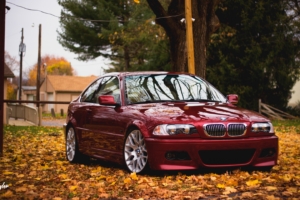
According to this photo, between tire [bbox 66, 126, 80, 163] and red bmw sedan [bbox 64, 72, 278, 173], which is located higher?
red bmw sedan [bbox 64, 72, 278, 173]

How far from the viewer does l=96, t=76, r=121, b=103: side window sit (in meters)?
9.69

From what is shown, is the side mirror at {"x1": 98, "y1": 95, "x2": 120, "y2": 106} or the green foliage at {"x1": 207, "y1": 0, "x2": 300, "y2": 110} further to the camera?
the green foliage at {"x1": 207, "y1": 0, "x2": 300, "y2": 110}

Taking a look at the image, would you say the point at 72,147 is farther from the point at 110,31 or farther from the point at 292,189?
the point at 110,31

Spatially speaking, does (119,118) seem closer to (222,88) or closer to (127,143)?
(127,143)

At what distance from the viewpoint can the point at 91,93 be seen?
10.9 metres

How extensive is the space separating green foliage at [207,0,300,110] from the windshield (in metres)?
25.0

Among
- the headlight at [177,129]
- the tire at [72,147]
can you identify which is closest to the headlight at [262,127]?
the headlight at [177,129]

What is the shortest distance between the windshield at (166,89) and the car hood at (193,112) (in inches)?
13.5

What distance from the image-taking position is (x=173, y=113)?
330 inches

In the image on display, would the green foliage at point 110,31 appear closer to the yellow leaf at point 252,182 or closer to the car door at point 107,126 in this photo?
the car door at point 107,126

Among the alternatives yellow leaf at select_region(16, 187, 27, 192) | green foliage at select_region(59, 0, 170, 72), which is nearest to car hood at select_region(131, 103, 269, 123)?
yellow leaf at select_region(16, 187, 27, 192)

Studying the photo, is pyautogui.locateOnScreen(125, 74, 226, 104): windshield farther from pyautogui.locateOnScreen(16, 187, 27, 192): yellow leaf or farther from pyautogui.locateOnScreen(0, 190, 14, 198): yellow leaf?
pyautogui.locateOnScreen(0, 190, 14, 198): yellow leaf

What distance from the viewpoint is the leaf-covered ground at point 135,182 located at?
6.95 metres

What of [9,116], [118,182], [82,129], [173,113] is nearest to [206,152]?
[173,113]
